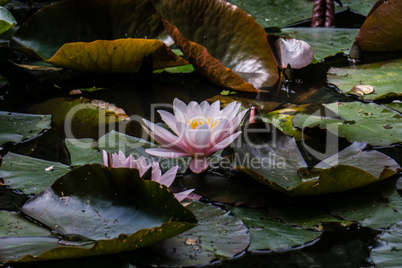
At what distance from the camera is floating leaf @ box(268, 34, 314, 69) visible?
2158 millimetres

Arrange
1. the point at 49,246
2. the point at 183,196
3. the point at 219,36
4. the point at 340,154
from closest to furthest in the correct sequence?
the point at 49,246, the point at 183,196, the point at 340,154, the point at 219,36

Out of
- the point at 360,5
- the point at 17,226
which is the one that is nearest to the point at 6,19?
the point at 17,226

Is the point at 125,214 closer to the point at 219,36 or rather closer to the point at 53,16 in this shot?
the point at 219,36

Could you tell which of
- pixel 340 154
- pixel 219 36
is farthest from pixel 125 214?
pixel 219 36

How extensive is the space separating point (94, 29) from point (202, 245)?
151 centimetres

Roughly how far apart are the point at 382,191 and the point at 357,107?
57 cm

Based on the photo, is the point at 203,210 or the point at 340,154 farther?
the point at 340,154

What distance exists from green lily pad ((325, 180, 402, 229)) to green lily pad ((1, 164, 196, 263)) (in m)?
0.40

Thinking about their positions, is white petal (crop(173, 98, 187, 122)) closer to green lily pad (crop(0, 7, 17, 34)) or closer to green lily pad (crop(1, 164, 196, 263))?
green lily pad (crop(1, 164, 196, 263))

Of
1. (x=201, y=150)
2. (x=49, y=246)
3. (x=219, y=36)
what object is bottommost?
(x=49, y=246)

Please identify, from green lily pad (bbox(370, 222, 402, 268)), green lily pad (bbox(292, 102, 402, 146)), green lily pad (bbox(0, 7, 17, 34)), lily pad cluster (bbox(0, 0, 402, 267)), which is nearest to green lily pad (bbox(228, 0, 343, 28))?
lily pad cluster (bbox(0, 0, 402, 267))

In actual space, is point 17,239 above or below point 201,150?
below

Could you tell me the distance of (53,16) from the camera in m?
2.20

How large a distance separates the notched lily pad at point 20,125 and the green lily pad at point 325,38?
1.38 metres
